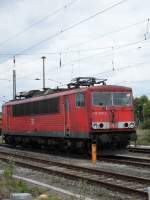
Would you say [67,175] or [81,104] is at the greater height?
[81,104]

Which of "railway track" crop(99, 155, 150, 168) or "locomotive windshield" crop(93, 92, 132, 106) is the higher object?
"locomotive windshield" crop(93, 92, 132, 106)

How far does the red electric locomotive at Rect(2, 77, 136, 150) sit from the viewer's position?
2327 cm

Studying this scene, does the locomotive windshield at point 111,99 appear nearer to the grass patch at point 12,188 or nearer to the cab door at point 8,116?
the grass patch at point 12,188

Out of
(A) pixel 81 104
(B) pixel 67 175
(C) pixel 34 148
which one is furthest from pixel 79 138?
(C) pixel 34 148

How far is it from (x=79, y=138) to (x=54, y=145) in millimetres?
4400

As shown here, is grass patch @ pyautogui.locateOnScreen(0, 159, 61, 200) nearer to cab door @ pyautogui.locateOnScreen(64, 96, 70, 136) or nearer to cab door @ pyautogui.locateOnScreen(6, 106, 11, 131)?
cab door @ pyautogui.locateOnScreen(64, 96, 70, 136)

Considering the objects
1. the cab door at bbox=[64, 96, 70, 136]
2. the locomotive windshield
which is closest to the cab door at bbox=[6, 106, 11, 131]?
the cab door at bbox=[64, 96, 70, 136]

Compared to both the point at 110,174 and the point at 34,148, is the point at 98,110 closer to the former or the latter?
the point at 110,174

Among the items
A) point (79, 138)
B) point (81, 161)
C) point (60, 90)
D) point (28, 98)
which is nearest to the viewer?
point (81, 161)

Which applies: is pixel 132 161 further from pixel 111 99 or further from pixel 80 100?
pixel 80 100

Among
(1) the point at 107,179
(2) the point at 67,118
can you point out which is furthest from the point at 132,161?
(1) the point at 107,179

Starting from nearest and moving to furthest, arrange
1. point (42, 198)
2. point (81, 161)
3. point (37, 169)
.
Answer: point (42, 198), point (37, 169), point (81, 161)

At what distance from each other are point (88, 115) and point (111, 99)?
1.48 m

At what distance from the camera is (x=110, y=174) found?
16.3 metres
